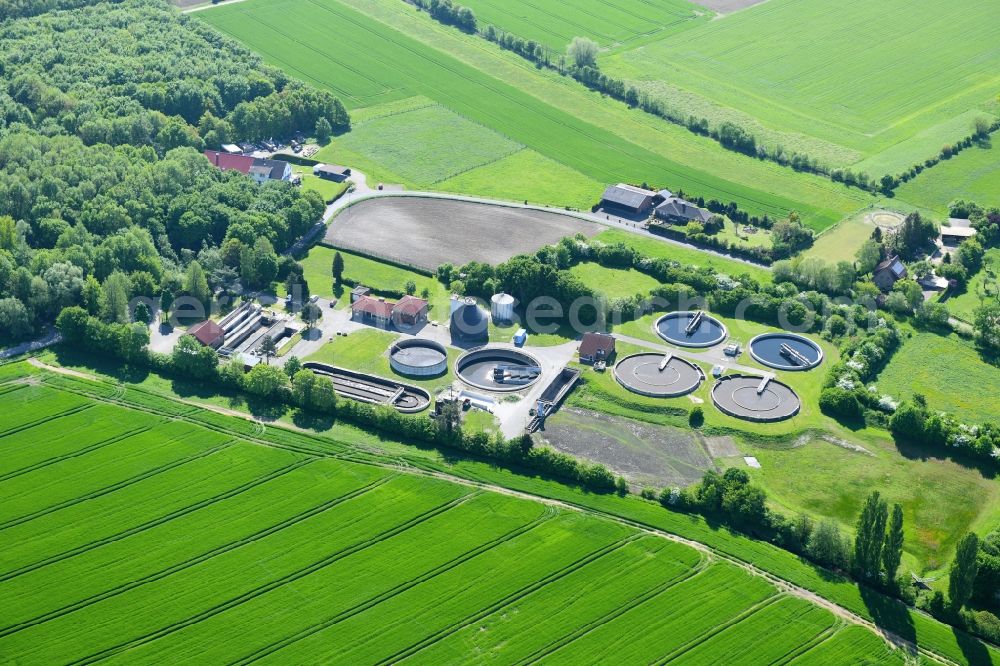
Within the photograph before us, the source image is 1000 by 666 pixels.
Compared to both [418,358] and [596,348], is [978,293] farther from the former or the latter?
[418,358]

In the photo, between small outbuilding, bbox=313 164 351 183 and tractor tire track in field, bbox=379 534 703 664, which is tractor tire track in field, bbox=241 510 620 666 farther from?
small outbuilding, bbox=313 164 351 183

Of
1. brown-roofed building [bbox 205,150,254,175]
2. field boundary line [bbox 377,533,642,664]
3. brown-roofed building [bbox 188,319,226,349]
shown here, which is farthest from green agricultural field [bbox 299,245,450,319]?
field boundary line [bbox 377,533,642,664]

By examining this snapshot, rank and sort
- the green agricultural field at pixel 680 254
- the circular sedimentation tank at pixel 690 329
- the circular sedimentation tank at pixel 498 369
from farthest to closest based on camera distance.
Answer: the green agricultural field at pixel 680 254 → the circular sedimentation tank at pixel 690 329 → the circular sedimentation tank at pixel 498 369

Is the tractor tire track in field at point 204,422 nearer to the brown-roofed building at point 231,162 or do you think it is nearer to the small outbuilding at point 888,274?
the brown-roofed building at point 231,162

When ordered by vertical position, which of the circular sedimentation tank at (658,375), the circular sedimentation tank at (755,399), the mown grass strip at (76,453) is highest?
the circular sedimentation tank at (755,399)

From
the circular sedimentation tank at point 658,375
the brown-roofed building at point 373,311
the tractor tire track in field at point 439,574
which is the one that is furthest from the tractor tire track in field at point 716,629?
Result: the brown-roofed building at point 373,311

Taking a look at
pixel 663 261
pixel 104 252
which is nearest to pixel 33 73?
pixel 104 252
